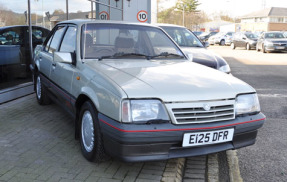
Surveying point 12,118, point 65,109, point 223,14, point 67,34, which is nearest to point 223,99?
point 65,109

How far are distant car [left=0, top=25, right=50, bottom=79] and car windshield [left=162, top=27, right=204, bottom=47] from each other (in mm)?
3525

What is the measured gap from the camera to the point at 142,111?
299 centimetres

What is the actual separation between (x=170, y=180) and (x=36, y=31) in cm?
615

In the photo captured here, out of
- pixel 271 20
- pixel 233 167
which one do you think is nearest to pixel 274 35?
pixel 233 167

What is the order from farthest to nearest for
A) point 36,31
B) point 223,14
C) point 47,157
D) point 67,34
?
point 223,14 → point 36,31 → point 67,34 → point 47,157

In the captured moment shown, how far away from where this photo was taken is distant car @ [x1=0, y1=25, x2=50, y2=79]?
663cm

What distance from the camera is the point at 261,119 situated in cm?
350

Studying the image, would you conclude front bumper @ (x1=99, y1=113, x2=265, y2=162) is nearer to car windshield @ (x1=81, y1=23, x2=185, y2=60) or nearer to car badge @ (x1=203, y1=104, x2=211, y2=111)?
car badge @ (x1=203, y1=104, x2=211, y2=111)

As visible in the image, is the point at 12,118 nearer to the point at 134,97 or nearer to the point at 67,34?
the point at 67,34

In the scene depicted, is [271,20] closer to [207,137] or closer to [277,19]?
[277,19]

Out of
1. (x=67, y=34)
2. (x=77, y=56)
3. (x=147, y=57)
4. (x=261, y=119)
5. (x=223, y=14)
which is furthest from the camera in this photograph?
(x=223, y=14)

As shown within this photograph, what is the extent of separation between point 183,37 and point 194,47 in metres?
0.54

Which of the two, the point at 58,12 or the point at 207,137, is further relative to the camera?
the point at 58,12

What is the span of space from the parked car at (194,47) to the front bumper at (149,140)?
4062 millimetres
